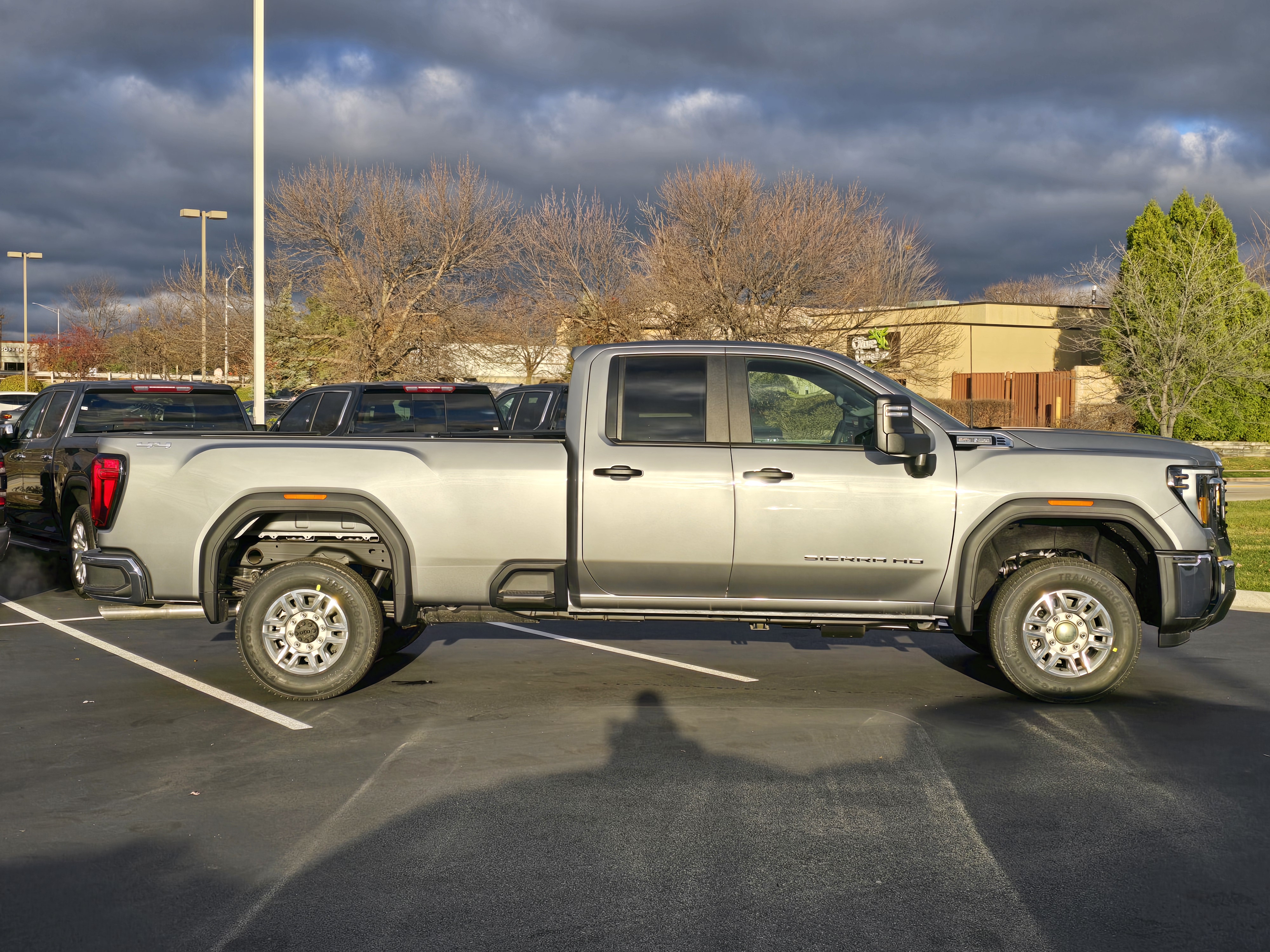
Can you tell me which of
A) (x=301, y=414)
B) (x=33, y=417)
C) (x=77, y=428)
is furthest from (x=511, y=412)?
(x=33, y=417)

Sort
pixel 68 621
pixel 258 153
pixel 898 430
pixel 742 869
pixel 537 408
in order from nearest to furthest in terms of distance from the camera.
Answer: pixel 742 869 < pixel 898 430 < pixel 68 621 < pixel 537 408 < pixel 258 153

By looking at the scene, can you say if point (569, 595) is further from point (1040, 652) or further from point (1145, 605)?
point (1145, 605)

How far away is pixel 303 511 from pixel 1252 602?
8.50 m

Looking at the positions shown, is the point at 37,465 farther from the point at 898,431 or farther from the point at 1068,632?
the point at 1068,632

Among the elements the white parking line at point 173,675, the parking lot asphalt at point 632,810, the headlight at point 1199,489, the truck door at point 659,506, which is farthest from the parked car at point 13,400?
the headlight at point 1199,489

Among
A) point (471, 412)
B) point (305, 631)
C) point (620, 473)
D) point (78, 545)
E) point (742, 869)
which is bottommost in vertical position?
point (742, 869)

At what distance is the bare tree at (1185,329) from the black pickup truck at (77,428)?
15355 millimetres

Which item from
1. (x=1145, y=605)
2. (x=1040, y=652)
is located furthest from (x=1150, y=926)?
(x=1145, y=605)

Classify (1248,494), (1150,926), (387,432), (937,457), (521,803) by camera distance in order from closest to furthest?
(1150,926)
(521,803)
(937,457)
(387,432)
(1248,494)

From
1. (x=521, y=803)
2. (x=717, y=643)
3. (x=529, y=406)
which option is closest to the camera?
(x=521, y=803)

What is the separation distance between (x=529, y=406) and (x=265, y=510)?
5926 millimetres

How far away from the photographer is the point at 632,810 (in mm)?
5000

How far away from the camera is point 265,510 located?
688 cm

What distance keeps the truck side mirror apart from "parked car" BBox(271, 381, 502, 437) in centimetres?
606
